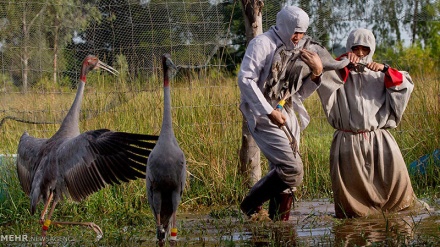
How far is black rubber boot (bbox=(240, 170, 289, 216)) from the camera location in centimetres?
643

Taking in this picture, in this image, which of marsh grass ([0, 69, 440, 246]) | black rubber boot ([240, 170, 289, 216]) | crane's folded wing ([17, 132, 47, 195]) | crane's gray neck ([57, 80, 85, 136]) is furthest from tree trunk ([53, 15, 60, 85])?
black rubber boot ([240, 170, 289, 216])

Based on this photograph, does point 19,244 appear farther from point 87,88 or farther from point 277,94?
point 87,88

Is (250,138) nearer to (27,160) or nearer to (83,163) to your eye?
(83,163)

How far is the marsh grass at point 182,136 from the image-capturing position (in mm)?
7465

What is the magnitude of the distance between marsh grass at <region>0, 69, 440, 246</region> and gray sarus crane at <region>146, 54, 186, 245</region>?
0.68 m

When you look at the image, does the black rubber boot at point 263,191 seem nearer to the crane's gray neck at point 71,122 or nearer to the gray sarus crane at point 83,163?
the gray sarus crane at point 83,163

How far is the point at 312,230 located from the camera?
6.27 m

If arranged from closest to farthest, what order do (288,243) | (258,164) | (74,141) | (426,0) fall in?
(288,243) < (74,141) < (258,164) < (426,0)

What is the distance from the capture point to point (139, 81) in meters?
8.85

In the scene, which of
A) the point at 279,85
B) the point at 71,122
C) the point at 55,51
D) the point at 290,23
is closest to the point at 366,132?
the point at 279,85

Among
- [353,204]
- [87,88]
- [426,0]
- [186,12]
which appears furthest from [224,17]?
[353,204]

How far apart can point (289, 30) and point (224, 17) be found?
302cm

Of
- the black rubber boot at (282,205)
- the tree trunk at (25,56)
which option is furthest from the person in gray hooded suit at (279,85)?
the tree trunk at (25,56)

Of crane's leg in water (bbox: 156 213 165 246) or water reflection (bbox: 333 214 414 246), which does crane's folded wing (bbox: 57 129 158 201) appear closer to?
crane's leg in water (bbox: 156 213 165 246)
